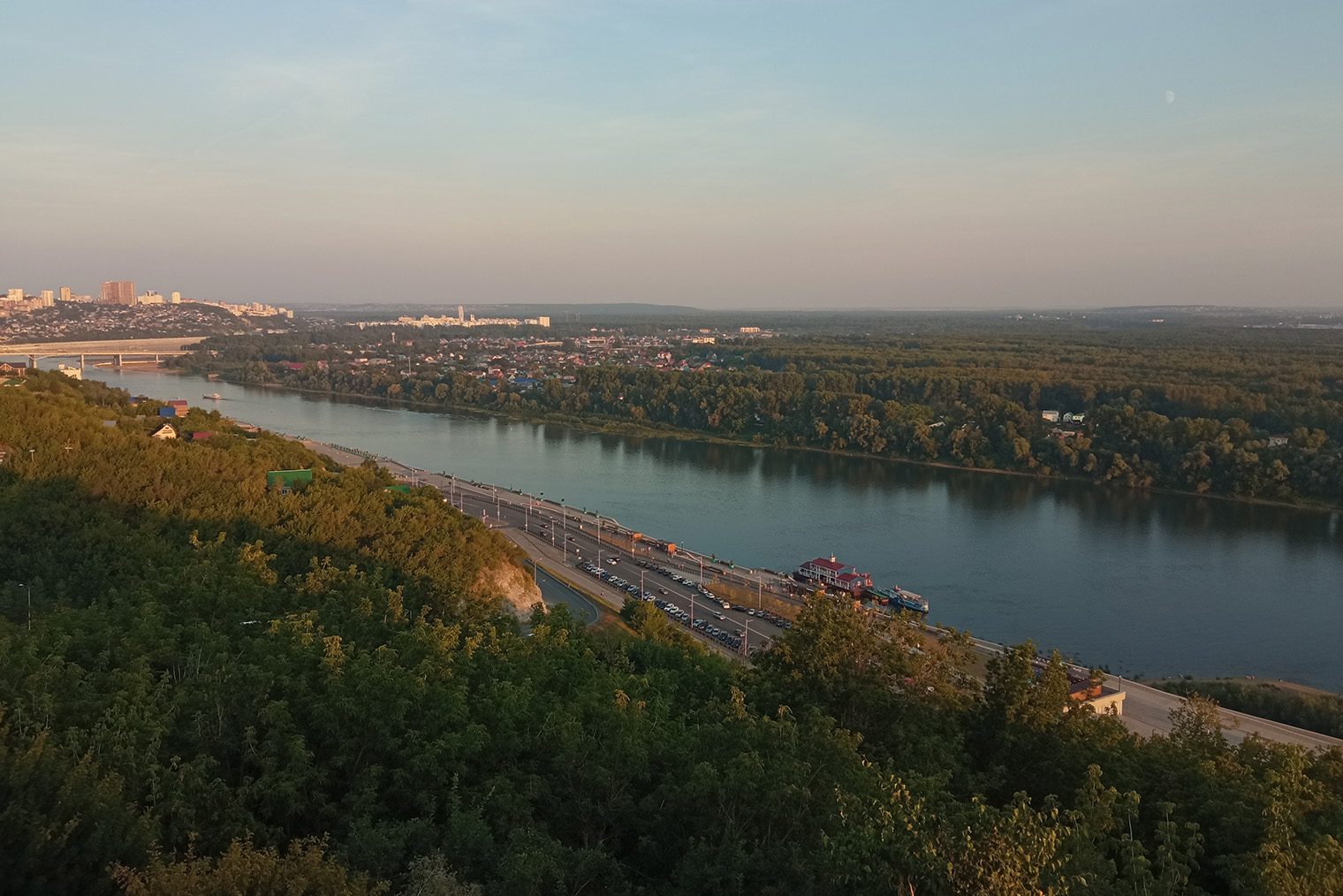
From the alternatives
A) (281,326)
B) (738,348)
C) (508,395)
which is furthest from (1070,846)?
(281,326)

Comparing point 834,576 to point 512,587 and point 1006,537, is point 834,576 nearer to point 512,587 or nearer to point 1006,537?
point 1006,537

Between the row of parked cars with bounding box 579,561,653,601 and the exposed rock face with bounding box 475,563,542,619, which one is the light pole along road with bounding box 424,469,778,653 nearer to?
the row of parked cars with bounding box 579,561,653,601

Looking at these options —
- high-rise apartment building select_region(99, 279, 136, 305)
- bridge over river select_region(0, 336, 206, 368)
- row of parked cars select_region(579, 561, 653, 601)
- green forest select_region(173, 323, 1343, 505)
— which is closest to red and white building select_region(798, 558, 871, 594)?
row of parked cars select_region(579, 561, 653, 601)

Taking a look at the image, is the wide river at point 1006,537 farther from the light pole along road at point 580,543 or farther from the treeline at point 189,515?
the treeline at point 189,515

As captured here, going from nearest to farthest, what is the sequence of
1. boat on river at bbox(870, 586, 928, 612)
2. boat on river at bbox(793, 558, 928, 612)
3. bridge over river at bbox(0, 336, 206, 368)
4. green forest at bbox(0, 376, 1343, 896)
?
1. green forest at bbox(0, 376, 1343, 896)
2. boat on river at bbox(870, 586, 928, 612)
3. boat on river at bbox(793, 558, 928, 612)
4. bridge over river at bbox(0, 336, 206, 368)

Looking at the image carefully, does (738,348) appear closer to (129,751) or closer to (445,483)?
(445,483)
